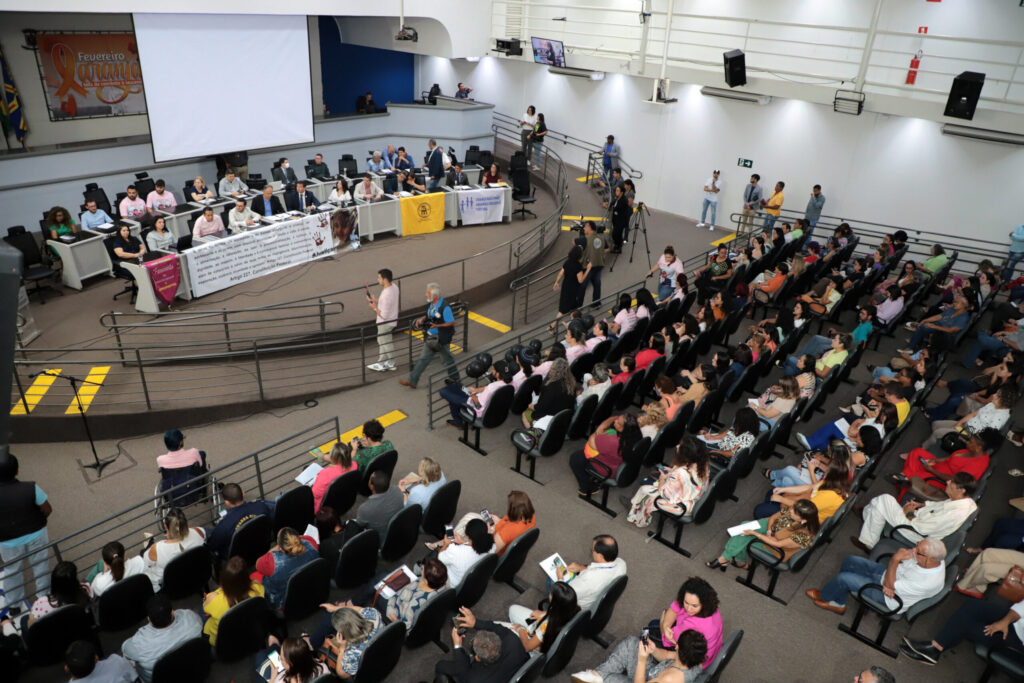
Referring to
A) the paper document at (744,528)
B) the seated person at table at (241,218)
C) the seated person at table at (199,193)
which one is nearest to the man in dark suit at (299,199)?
the seated person at table at (241,218)

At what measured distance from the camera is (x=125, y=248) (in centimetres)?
1127

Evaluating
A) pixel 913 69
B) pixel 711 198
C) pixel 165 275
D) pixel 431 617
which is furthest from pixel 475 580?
pixel 711 198

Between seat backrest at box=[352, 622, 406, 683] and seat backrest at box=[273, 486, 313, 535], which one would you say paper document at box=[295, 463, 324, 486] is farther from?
seat backrest at box=[352, 622, 406, 683]

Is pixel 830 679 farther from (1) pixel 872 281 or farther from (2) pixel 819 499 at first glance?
(1) pixel 872 281

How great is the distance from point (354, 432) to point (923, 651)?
6.20 m

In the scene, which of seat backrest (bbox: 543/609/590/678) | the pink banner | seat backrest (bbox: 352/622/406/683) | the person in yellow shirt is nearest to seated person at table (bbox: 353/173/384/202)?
the pink banner

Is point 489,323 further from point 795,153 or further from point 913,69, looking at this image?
point 913,69

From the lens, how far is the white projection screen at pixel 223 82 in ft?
42.5

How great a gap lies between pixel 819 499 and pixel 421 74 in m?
22.7

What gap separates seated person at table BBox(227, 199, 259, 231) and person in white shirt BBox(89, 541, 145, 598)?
25.8 feet

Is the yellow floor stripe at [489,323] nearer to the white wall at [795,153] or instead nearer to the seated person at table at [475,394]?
the seated person at table at [475,394]

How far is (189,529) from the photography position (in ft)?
18.6

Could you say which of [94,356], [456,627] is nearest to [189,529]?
[456,627]

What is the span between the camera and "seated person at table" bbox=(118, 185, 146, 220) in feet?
41.2
